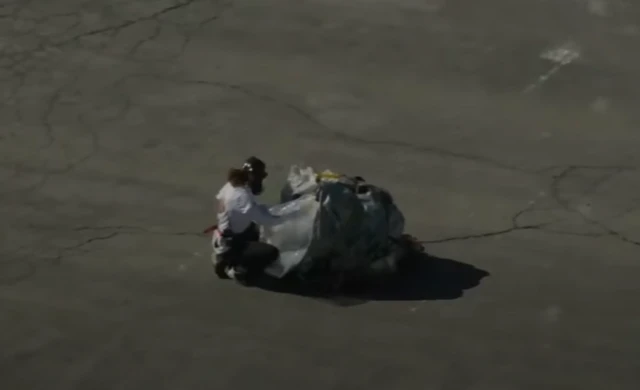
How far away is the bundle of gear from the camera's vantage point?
10.3 meters

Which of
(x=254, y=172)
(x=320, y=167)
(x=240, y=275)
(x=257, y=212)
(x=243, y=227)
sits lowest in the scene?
(x=240, y=275)

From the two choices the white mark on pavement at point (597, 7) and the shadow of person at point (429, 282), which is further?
the white mark on pavement at point (597, 7)

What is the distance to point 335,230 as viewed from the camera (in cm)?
1030

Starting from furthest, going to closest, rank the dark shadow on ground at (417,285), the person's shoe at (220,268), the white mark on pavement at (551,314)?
1. the person's shoe at (220,268)
2. the dark shadow on ground at (417,285)
3. the white mark on pavement at (551,314)

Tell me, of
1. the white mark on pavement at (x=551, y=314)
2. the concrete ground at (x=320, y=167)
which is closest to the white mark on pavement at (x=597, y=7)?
the concrete ground at (x=320, y=167)

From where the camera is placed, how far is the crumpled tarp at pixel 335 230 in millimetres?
10289

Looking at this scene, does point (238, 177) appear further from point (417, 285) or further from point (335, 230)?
point (417, 285)

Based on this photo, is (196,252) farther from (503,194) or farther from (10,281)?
(503,194)

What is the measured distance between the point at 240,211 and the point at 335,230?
778 mm

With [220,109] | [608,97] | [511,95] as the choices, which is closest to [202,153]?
[220,109]

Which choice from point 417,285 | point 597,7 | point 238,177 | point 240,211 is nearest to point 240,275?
point 240,211

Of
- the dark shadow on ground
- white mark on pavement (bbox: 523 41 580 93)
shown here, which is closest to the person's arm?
the dark shadow on ground

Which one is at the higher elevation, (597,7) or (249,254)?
(597,7)

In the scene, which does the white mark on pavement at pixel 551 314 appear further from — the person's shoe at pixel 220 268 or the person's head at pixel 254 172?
the person's shoe at pixel 220 268
